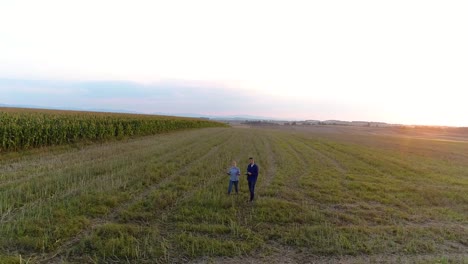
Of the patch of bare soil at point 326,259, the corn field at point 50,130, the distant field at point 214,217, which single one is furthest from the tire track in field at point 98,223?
the corn field at point 50,130

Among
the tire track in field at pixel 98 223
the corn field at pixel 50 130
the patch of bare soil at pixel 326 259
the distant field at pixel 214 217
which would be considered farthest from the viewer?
the corn field at pixel 50 130

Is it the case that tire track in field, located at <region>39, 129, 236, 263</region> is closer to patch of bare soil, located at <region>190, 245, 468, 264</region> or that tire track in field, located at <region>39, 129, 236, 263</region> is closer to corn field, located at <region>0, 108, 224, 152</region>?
patch of bare soil, located at <region>190, 245, 468, 264</region>

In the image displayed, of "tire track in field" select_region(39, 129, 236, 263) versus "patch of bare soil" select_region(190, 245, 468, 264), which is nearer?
"tire track in field" select_region(39, 129, 236, 263)

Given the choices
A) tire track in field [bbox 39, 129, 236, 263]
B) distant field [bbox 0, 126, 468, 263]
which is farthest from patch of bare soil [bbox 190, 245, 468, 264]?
tire track in field [bbox 39, 129, 236, 263]

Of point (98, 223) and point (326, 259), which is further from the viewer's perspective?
point (98, 223)

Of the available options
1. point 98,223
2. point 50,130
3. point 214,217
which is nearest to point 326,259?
point 214,217

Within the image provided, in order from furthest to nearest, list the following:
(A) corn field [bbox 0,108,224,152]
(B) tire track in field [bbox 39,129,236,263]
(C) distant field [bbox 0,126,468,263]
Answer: (A) corn field [bbox 0,108,224,152]
(C) distant field [bbox 0,126,468,263]
(B) tire track in field [bbox 39,129,236,263]

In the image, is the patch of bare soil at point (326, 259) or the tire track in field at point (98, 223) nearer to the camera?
the tire track in field at point (98, 223)

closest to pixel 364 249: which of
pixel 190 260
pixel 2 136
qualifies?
pixel 190 260

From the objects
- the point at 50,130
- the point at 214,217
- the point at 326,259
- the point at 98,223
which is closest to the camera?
the point at 326,259

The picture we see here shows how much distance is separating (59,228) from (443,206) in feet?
37.7

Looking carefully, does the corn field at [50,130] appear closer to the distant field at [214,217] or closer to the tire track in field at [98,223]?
the distant field at [214,217]

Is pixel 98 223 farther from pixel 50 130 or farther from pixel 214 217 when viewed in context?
pixel 50 130

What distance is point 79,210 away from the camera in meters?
6.60
